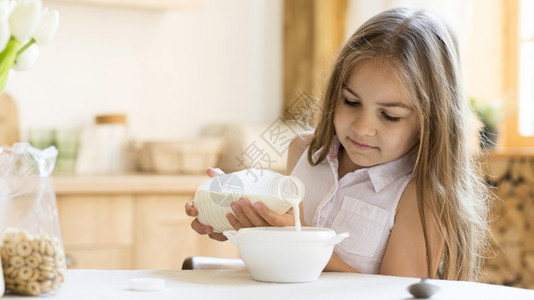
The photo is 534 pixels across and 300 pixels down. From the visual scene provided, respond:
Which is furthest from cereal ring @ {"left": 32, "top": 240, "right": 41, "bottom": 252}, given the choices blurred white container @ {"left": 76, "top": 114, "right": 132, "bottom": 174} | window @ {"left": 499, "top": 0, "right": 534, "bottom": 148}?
window @ {"left": 499, "top": 0, "right": 534, "bottom": 148}

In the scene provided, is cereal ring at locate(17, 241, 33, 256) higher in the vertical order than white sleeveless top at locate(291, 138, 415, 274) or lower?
higher

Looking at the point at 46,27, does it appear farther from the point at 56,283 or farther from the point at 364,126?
the point at 364,126

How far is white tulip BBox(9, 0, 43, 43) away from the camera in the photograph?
2.80ft

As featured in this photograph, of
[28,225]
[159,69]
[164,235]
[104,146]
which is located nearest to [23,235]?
[28,225]

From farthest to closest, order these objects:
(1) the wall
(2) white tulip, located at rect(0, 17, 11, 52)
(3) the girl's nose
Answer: (1) the wall < (3) the girl's nose < (2) white tulip, located at rect(0, 17, 11, 52)

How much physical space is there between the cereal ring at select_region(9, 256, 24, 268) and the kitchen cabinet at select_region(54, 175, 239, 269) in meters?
1.62

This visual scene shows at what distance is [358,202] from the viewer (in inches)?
59.1

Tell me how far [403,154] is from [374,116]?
0.17 meters

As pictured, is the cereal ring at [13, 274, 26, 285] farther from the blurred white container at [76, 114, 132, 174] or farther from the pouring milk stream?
the blurred white container at [76, 114, 132, 174]

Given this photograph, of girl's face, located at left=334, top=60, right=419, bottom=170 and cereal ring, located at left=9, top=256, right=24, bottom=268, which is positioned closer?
cereal ring, located at left=9, top=256, right=24, bottom=268

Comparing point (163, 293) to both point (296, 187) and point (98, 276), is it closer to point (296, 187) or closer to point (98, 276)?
point (98, 276)

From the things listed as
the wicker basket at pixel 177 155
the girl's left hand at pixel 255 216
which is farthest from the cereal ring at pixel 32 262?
the wicker basket at pixel 177 155

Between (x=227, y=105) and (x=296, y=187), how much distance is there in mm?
2162

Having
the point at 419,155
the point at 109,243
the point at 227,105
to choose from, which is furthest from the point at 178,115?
the point at 419,155
